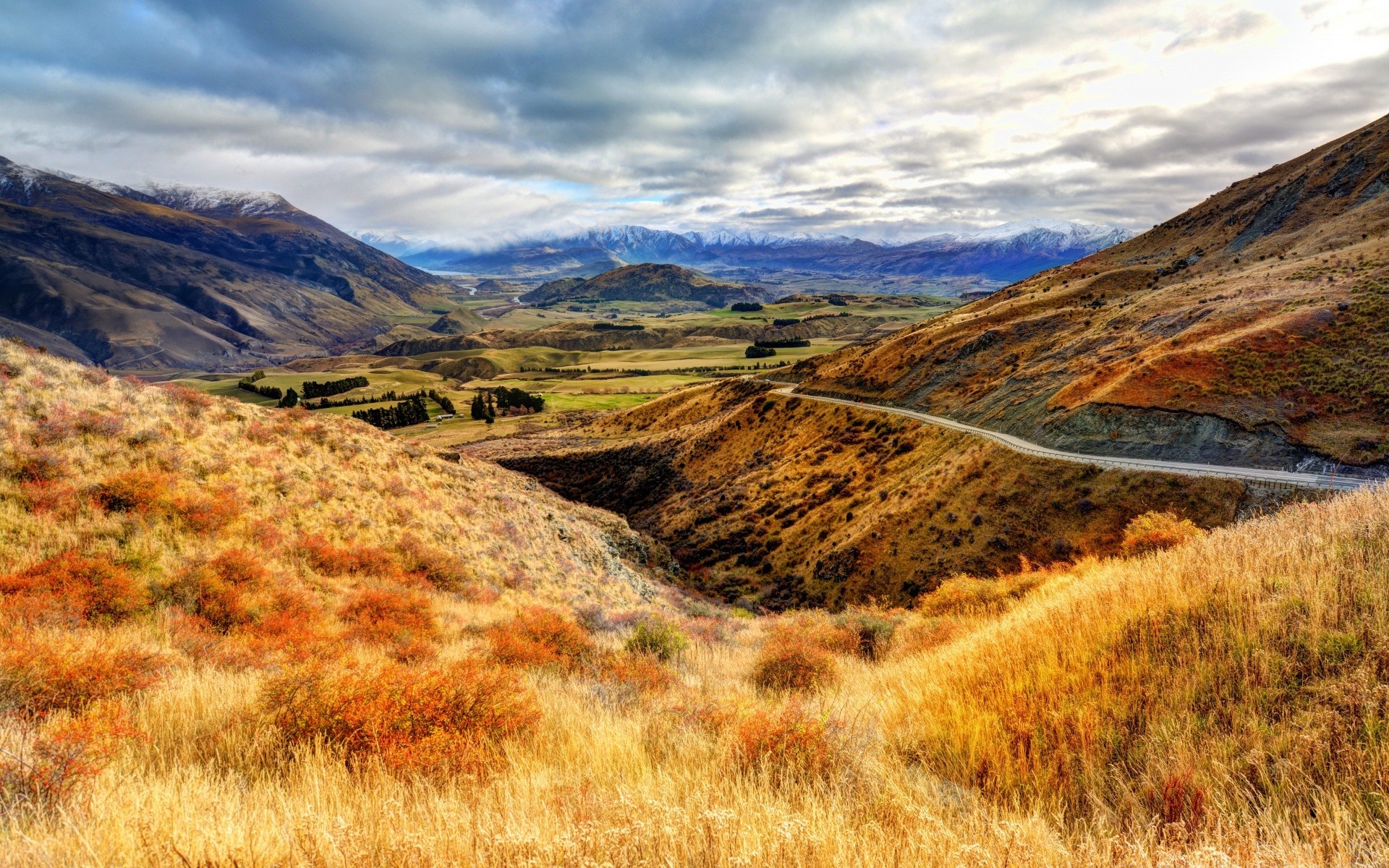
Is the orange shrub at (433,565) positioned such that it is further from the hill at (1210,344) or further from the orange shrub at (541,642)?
the hill at (1210,344)

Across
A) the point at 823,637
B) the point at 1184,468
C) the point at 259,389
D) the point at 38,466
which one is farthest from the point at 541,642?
the point at 259,389

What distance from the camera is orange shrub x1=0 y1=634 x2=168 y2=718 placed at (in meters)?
5.71

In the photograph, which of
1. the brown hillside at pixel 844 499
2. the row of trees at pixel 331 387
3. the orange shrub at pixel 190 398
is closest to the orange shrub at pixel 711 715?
the brown hillside at pixel 844 499

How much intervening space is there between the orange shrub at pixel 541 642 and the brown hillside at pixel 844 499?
17500 mm

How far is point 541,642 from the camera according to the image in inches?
436

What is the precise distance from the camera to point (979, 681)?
654 centimetres

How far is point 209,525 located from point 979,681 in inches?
678

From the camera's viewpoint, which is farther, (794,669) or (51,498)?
(51,498)

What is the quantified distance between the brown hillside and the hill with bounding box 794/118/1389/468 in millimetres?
4509

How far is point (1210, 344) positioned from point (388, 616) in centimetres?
4739

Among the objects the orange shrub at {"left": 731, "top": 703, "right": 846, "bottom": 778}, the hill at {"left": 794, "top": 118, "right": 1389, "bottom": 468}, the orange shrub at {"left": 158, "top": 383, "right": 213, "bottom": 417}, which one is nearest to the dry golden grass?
the orange shrub at {"left": 731, "top": 703, "right": 846, "bottom": 778}

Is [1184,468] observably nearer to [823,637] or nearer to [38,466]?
[823,637]

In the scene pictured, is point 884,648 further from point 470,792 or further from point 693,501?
point 693,501

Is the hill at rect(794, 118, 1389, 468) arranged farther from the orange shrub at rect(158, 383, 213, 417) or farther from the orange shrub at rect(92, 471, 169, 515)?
the orange shrub at rect(158, 383, 213, 417)
